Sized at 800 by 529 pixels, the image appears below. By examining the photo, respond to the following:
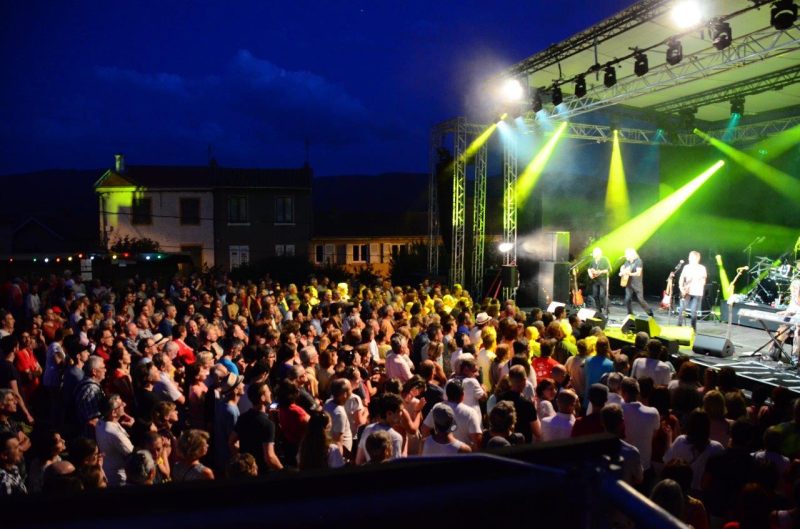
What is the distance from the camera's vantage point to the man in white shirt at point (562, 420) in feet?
13.9

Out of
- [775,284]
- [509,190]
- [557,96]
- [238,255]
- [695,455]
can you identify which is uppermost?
[557,96]

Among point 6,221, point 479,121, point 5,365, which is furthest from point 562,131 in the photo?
point 6,221

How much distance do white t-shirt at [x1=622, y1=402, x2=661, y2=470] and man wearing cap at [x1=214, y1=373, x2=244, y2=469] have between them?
303 centimetres

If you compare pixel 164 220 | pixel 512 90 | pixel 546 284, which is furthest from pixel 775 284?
pixel 164 220

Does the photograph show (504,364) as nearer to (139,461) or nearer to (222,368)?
(222,368)

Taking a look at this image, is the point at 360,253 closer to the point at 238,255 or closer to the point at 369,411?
the point at 238,255

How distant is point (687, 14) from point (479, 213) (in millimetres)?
7876

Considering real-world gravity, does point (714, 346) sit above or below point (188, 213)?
below

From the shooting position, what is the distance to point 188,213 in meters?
27.7

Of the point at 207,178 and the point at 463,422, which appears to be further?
the point at 207,178

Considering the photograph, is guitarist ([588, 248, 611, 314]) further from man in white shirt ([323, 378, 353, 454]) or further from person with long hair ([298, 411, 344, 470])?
person with long hair ([298, 411, 344, 470])

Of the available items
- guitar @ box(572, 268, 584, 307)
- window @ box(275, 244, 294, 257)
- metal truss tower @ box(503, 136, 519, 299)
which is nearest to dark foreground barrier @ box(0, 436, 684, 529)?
metal truss tower @ box(503, 136, 519, 299)

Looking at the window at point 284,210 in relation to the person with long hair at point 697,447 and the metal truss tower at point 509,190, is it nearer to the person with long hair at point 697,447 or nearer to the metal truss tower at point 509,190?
the metal truss tower at point 509,190

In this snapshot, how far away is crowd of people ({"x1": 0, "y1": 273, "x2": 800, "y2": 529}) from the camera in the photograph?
3.40 metres
